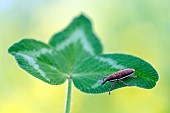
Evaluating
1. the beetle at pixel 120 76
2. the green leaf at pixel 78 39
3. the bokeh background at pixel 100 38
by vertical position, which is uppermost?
the bokeh background at pixel 100 38

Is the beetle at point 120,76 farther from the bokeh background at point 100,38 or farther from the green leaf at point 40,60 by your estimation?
the bokeh background at point 100,38

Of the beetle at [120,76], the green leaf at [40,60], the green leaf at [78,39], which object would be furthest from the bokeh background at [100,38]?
the beetle at [120,76]

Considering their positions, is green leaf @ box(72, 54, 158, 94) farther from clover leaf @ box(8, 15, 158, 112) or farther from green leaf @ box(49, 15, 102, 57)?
green leaf @ box(49, 15, 102, 57)

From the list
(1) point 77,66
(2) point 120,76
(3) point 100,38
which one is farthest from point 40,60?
(3) point 100,38

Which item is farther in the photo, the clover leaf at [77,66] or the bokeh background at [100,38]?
the bokeh background at [100,38]
